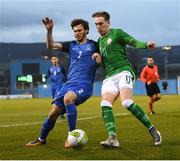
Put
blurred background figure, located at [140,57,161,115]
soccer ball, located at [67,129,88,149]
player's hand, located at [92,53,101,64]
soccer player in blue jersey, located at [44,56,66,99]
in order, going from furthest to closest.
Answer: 1. blurred background figure, located at [140,57,161,115]
2. soccer player in blue jersey, located at [44,56,66,99]
3. player's hand, located at [92,53,101,64]
4. soccer ball, located at [67,129,88,149]

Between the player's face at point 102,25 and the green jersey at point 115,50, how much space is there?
0.24 ft

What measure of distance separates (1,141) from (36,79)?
77.5 m

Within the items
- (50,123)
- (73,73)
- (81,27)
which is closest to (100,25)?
(81,27)

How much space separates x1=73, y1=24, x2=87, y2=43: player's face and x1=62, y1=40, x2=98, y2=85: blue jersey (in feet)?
0.31

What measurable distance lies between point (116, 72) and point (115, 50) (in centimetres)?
38

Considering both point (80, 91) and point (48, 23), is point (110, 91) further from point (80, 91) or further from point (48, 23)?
point (48, 23)

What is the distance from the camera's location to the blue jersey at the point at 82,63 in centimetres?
882

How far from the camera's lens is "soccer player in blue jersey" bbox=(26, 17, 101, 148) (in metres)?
8.68

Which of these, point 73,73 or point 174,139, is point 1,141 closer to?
point 73,73

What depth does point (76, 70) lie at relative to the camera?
350 inches

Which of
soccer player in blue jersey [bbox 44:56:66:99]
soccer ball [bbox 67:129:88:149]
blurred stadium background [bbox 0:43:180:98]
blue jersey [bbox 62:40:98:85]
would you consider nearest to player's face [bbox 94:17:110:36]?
blue jersey [bbox 62:40:98:85]

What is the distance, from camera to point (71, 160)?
7.13 metres

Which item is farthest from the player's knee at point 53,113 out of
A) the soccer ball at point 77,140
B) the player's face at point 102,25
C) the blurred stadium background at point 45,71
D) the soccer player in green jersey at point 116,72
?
the blurred stadium background at point 45,71

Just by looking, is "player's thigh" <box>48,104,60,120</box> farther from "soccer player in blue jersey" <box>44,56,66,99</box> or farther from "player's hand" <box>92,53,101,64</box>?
"soccer player in blue jersey" <box>44,56,66,99</box>
